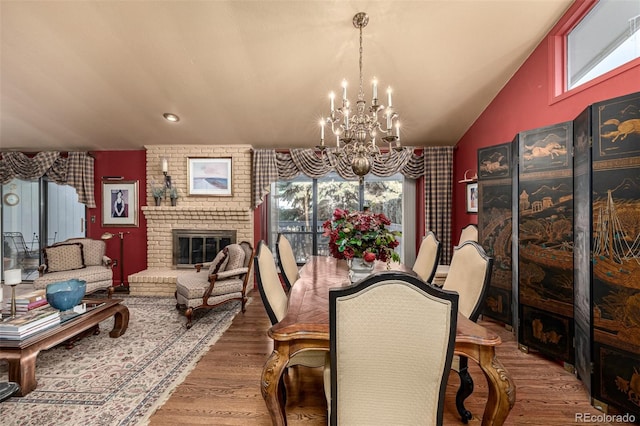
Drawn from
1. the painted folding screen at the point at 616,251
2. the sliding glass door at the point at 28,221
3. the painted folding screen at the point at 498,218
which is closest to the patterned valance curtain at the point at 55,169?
Answer: the sliding glass door at the point at 28,221

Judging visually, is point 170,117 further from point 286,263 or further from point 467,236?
point 467,236

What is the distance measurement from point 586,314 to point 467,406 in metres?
1.03

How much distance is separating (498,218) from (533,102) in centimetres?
120

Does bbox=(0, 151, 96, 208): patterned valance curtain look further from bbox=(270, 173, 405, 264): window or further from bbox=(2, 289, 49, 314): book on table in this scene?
bbox=(270, 173, 405, 264): window

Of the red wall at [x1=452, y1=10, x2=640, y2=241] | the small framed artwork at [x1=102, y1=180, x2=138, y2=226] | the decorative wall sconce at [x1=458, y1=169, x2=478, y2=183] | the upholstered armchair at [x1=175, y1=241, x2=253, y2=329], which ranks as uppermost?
the red wall at [x1=452, y1=10, x2=640, y2=241]

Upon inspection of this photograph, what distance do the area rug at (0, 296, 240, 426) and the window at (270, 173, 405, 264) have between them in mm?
1840

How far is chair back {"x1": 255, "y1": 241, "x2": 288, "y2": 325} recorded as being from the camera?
1604 millimetres

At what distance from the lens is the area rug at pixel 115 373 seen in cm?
174

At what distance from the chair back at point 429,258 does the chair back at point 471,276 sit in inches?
18.6

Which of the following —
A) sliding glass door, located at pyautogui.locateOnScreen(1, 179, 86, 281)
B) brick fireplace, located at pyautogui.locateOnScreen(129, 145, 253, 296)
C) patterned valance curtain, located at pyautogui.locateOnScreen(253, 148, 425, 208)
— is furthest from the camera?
sliding glass door, located at pyautogui.locateOnScreen(1, 179, 86, 281)

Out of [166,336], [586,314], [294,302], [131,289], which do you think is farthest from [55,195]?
[586,314]

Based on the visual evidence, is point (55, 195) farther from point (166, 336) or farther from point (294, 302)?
point (294, 302)

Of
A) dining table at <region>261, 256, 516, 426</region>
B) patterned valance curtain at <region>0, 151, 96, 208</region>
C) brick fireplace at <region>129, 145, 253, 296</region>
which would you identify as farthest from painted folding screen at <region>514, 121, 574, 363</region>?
patterned valance curtain at <region>0, 151, 96, 208</region>

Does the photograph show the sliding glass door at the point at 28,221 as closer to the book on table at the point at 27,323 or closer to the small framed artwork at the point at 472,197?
the book on table at the point at 27,323
